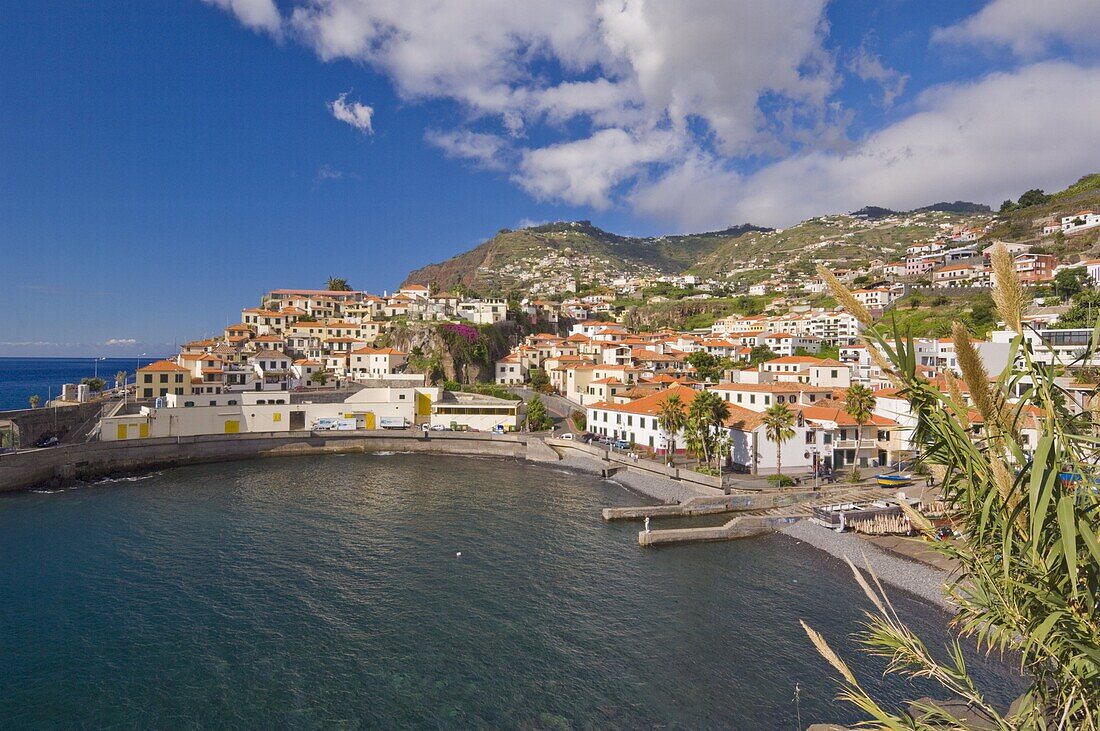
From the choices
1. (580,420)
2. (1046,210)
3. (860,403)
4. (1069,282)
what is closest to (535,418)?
(580,420)

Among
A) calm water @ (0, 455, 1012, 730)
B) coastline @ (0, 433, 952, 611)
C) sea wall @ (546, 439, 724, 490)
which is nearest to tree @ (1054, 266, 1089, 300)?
sea wall @ (546, 439, 724, 490)

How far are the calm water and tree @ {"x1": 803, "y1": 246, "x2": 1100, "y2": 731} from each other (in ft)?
50.7

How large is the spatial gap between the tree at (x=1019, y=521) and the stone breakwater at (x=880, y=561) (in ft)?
66.9

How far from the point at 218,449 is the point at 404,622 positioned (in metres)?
44.0

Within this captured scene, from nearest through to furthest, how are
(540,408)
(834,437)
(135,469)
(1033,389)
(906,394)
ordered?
(1033,389), (906,394), (834,437), (135,469), (540,408)

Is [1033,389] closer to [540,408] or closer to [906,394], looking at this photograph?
[906,394]

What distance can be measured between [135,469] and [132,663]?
3956cm

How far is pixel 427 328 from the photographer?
88750mm

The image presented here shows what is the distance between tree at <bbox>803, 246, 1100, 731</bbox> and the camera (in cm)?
349

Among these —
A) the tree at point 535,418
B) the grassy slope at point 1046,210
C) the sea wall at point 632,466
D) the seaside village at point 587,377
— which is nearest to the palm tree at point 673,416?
the seaside village at point 587,377

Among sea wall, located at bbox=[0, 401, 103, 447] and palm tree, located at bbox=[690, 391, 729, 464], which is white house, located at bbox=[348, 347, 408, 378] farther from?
palm tree, located at bbox=[690, 391, 729, 464]

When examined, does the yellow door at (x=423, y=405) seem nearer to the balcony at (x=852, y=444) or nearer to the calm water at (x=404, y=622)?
the calm water at (x=404, y=622)

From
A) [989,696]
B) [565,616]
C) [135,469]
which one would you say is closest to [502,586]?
[565,616]

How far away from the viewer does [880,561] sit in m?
28.0
